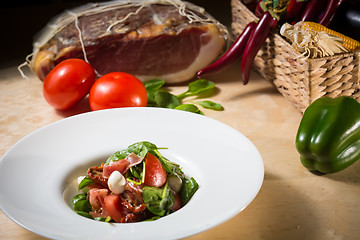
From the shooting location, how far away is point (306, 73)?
5.12 feet

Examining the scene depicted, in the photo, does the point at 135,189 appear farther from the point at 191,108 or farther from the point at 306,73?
the point at 306,73

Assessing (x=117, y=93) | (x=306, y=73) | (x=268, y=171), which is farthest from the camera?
(x=117, y=93)

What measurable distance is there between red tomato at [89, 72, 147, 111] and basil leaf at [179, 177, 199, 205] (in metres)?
0.63

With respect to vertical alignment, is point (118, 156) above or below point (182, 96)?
above

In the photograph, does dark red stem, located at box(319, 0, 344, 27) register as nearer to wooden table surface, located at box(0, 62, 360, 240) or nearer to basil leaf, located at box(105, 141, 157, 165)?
wooden table surface, located at box(0, 62, 360, 240)

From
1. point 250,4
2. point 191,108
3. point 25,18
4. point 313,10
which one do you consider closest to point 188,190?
point 191,108

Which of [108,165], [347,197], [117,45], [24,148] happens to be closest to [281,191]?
[347,197]

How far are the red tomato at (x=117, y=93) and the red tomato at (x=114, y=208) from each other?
691mm

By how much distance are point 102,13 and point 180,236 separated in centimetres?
Answer: 142

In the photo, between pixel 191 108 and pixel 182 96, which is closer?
pixel 191 108

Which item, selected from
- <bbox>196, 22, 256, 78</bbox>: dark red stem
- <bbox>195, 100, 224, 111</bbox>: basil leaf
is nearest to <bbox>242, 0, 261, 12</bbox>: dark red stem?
<bbox>196, 22, 256, 78</bbox>: dark red stem

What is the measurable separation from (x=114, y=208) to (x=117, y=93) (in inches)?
28.5

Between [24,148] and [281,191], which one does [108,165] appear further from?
[281,191]

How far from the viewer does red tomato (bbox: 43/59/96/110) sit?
5.86ft
